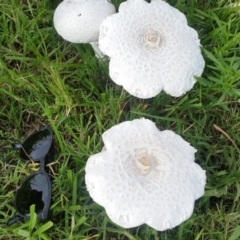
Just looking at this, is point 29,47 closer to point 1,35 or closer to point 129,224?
point 1,35

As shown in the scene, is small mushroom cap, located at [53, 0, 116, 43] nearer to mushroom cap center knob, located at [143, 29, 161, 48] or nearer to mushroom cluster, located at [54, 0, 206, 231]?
mushroom cluster, located at [54, 0, 206, 231]

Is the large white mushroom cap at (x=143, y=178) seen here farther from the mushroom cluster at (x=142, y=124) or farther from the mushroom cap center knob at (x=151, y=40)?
the mushroom cap center knob at (x=151, y=40)

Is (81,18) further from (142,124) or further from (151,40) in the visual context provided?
(142,124)

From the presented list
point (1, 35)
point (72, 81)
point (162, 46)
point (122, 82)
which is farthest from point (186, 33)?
point (1, 35)

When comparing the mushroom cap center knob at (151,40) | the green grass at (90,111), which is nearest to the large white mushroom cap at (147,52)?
the mushroom cap center knob at (151,40)

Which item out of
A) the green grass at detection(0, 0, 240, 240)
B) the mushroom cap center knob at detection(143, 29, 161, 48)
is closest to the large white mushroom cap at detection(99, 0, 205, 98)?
the mushroom cap center knob at detection(143, 29, 161, 48)

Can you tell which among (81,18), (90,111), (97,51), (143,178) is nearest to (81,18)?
(81,18)
